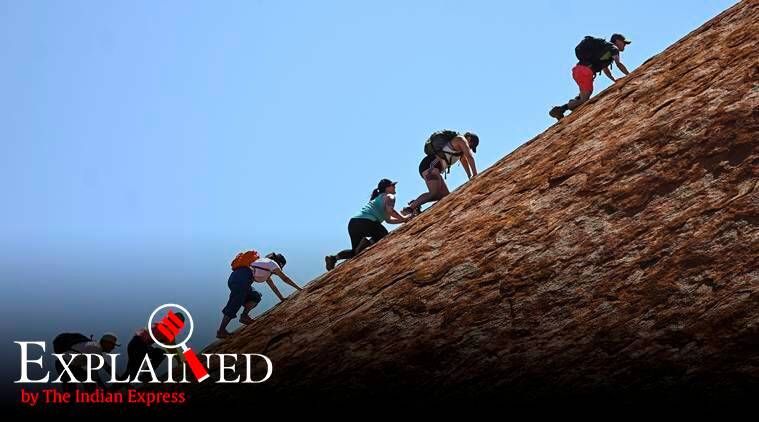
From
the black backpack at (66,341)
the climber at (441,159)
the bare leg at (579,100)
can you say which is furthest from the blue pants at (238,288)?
the bare leg at (579,100)

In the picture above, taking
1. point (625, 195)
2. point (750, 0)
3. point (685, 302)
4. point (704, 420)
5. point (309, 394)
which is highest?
point (750, 0)

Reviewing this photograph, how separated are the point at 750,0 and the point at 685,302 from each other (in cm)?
928

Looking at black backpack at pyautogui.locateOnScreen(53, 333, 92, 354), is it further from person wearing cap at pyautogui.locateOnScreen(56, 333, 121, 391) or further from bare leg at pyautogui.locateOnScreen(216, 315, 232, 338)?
bare leg at pyautogui.locateOnScreen(216, 315, 232, 338)

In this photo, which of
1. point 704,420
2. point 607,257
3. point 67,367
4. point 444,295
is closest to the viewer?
point 704,420

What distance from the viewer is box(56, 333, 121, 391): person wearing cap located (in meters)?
19.8

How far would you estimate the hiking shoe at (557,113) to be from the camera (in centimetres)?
2321

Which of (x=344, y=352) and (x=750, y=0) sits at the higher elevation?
(x=750, y=0)

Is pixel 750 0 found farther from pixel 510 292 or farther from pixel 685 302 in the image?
pixel 510 292

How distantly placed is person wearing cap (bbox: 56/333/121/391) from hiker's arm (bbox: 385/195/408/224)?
26.5 feet

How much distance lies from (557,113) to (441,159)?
3.83 m

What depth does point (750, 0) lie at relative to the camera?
68.0ft

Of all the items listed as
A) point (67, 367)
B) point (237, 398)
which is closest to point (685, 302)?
point (237, 398)

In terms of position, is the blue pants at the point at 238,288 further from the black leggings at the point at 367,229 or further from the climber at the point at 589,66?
the climber at the point at 589,66

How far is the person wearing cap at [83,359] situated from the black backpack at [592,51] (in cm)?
1562
